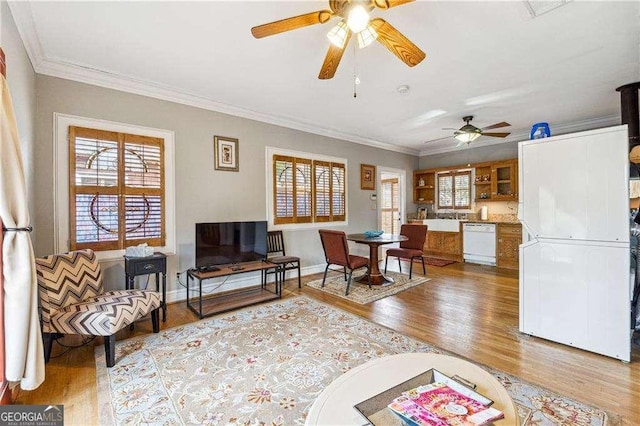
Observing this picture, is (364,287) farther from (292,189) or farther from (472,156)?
(472,156)

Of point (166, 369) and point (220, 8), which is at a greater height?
point (220, 8)

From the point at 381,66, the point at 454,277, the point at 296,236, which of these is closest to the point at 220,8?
the point at 381,66

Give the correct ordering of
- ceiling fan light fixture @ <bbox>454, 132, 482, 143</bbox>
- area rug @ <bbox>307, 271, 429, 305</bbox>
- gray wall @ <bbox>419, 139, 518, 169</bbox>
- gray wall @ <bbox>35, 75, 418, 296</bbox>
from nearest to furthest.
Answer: gray wall @ <bbox>35, 75, 418, 296</bbox> → area rug @ <bbox>307, 271, 429, 305</bbox> → ceiling fan light fixture @ <bbox>454, 132, 482, 143</bbox> → gray wall @ <bbox>419, 139, 518, 169</bbox>

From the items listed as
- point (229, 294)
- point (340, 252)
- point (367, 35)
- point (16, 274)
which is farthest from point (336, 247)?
point (16, 274)

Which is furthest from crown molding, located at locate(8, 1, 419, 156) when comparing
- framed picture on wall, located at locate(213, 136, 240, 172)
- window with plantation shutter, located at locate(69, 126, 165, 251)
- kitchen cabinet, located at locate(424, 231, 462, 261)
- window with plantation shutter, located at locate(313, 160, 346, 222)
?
kitchen cabinet, located at locate(424, 231, 462, 261)

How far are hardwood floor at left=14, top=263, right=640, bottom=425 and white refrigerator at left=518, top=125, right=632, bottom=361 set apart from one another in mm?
213

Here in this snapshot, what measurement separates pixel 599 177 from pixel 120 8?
159 inches

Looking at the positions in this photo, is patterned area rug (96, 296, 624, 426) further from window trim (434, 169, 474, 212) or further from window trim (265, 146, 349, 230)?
window trim (434, 169, 474, 212)

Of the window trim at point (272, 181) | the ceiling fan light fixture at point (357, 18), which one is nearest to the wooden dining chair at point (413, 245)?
the window trim at point (272, 181)

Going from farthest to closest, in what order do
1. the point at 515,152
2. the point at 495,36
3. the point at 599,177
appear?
the point at 515,152
the point at 495,36
the point at 599,177

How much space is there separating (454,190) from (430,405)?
21.6ft

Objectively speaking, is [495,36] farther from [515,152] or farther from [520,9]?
[515,152]

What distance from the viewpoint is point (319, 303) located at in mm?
3645

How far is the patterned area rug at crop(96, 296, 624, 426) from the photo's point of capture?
1.71m
